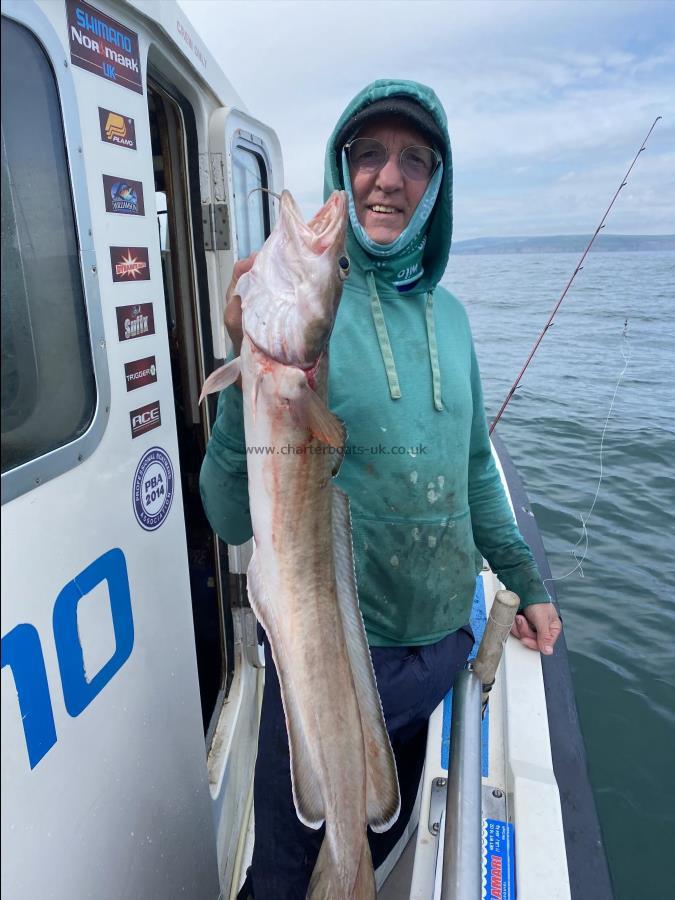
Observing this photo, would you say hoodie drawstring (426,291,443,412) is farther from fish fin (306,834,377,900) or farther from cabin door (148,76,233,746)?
fish fin (306,834,377,900)

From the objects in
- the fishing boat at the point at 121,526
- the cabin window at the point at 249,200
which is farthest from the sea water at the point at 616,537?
the cabin window at the point at 249,200

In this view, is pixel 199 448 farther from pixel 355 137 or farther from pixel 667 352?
pixel 667 352

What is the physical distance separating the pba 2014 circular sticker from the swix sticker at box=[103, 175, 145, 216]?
802 millimetres

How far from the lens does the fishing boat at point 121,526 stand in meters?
1.41

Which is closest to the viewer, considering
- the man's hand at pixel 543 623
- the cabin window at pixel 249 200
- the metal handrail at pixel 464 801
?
the metal handrail at pixel 464 801

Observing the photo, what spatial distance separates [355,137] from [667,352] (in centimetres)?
1848

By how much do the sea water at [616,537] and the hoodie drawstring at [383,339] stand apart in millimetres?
3919

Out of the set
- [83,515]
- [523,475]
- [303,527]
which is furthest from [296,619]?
[523,475]

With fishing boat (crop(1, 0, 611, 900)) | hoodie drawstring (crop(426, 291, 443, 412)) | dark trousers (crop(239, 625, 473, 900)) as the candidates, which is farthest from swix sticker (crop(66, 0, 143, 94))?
dark trousers (crop(239, 625, 473, 900))

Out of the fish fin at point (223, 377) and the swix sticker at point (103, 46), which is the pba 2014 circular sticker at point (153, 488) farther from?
the swix sticker at point (103, 46)

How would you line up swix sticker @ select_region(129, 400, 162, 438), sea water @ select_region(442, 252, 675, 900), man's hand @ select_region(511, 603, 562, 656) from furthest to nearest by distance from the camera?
1. sea water @ select_region(442, 252, 675, 900)
2. man's hand @ select_region(511, 603, 562, 656)
3. swix sticker @ select_region(129, 400, 162, 438)

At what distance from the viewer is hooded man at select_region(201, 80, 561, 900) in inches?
87.5

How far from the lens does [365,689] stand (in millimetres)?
2049

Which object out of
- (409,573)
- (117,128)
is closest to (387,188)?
(117,128)
